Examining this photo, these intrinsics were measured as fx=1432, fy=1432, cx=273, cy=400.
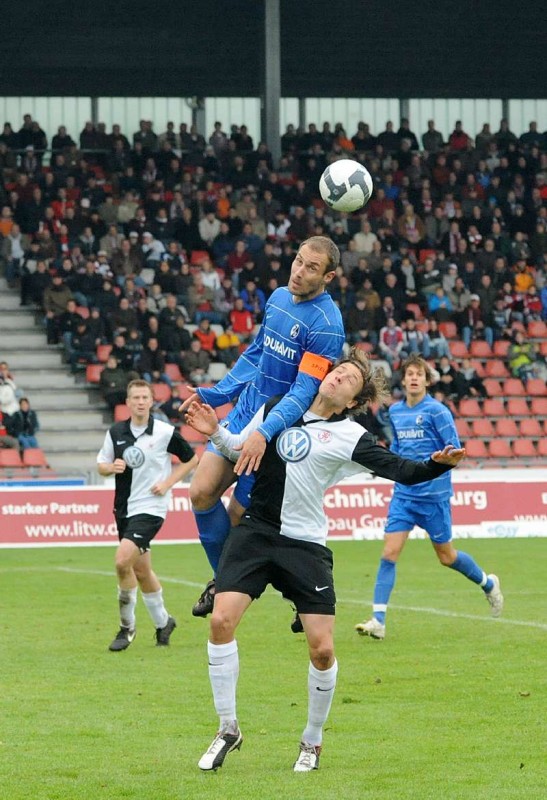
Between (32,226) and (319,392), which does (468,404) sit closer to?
(32,226)

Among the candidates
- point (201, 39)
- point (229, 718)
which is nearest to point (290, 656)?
point (229, 718)

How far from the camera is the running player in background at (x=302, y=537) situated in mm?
7387

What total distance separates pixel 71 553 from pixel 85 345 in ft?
24.7

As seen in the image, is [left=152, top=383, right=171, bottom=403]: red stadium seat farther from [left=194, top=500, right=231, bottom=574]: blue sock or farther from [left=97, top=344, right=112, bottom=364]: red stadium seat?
[left=194, top=500, right=231, bottom=574]: blue sock

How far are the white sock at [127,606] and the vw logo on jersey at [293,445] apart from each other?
16.7 ft

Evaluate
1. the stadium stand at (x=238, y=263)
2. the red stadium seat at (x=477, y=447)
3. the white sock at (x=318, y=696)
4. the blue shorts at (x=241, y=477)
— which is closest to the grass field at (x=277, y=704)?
the white sock at (x=318, y=696)

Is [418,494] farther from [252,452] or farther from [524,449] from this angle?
[524,449]

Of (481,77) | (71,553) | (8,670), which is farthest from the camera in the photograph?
(481,77)

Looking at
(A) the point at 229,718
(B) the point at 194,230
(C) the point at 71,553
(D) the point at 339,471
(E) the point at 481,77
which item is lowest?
(C) the point at 71,553

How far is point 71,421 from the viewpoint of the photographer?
2861 cm

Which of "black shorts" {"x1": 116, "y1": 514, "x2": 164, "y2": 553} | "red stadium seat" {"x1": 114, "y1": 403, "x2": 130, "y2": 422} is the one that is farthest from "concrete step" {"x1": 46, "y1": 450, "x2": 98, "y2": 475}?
"black shorts" {"x1": 116, "y1": 514, "x2": 164, "y2": 553}

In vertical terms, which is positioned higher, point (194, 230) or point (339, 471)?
point (194, 230)

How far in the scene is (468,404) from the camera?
98.6 feet

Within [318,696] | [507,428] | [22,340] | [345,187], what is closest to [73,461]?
[22,340]
